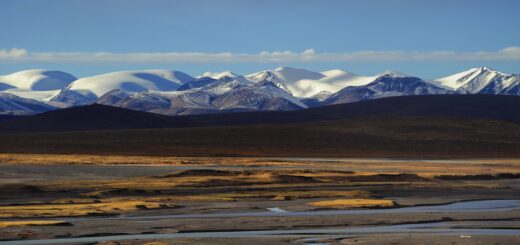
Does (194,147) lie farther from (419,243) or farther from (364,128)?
(419,243)

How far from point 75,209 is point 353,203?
14.5 meters

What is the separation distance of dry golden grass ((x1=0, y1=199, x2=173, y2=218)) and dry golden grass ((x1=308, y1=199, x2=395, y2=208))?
326 inches

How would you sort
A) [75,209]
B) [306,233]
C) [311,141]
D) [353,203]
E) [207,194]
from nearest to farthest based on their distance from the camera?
[306,233] → [75,209] → [353,203] → [207,194] → [311,141]

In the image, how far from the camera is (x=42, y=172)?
84188 mm

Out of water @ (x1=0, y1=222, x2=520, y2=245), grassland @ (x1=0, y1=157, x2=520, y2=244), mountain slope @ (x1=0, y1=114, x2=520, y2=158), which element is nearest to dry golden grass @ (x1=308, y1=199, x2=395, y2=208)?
grassland @ (x1=0, y1=157, x2=520, y2=244)

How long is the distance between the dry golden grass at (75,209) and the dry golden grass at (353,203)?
27.2 feet

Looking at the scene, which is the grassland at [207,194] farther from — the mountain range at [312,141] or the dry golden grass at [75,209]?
the mountain range at [312,141]

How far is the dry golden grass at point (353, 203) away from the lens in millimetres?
53156

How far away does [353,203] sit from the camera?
54.2 metres

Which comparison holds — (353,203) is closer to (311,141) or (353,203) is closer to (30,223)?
(30,223)

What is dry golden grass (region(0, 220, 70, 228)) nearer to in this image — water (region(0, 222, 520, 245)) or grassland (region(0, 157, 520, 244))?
grassland (region(0, 157, 520, 244))

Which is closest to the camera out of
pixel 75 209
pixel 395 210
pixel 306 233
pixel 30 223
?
pixel 306 233

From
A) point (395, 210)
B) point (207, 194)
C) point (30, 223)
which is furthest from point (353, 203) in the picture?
point (30, 223)

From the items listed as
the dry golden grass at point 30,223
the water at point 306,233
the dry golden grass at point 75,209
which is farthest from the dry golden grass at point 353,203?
the dry golden grass at point 30,223
